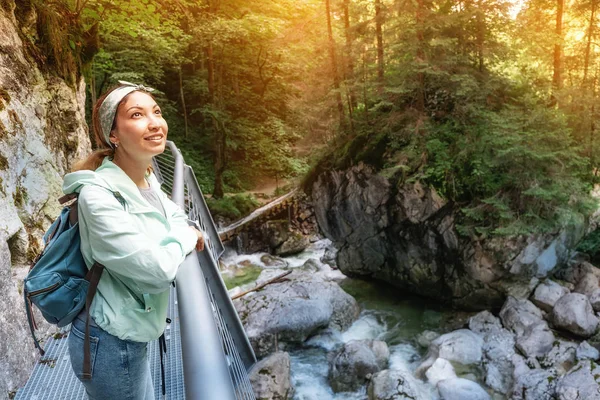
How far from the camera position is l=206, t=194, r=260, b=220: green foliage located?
15.3 meters

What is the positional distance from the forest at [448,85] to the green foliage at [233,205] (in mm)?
4242

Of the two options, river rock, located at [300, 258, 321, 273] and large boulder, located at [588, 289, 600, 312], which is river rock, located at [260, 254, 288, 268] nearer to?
river rock, located at [300, 258, 321, 273]

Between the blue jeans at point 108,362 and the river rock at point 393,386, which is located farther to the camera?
the river rock at point 393,386

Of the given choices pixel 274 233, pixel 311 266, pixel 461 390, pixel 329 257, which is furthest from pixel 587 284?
pixel 274 233

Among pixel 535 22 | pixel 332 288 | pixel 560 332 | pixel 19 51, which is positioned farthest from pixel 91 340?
pixel 535 22

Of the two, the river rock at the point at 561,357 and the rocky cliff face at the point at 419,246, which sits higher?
the rocky cliff face at the point at 419,246

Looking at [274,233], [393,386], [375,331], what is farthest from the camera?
[274,233]

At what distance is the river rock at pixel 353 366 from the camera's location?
7.39 meters

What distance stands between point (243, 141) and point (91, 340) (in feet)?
A: 55.2

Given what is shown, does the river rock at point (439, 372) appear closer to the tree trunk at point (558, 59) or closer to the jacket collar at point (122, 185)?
the tree trunk at point (558, 59)

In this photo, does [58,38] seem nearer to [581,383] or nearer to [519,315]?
[581,383]

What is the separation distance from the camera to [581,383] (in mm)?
6449

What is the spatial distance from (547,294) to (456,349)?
109 inches

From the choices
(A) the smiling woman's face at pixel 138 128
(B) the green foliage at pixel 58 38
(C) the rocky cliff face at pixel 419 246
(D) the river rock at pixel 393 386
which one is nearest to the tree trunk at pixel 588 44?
(C) the rocky cliff face at pixel 419 246
